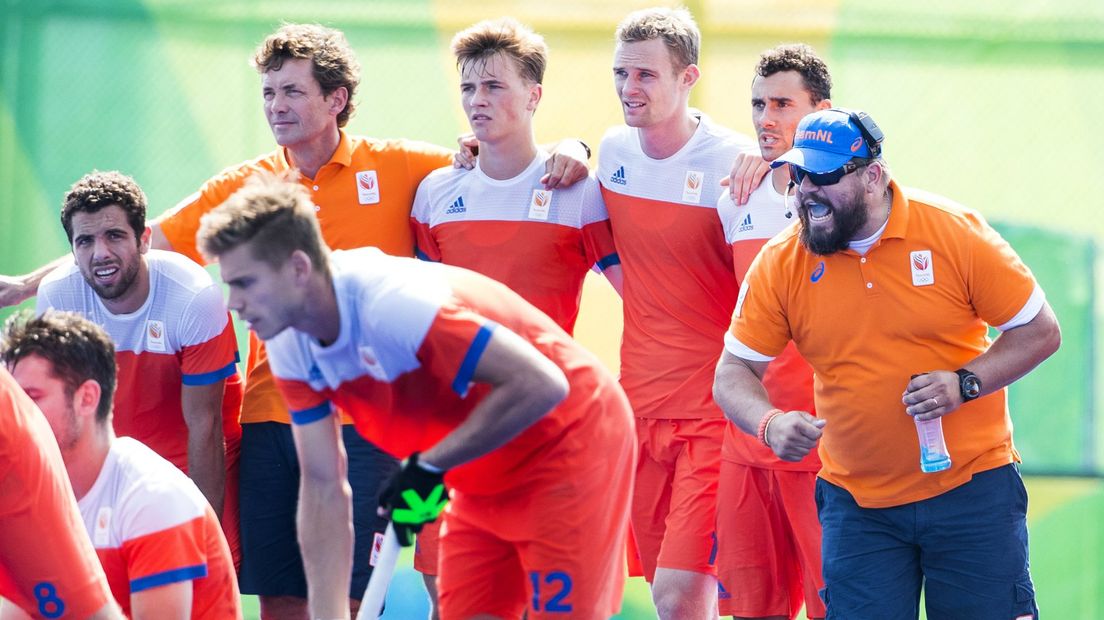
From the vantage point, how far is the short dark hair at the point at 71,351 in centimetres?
367

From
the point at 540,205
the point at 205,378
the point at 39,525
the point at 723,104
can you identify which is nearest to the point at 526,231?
the point at 540,205

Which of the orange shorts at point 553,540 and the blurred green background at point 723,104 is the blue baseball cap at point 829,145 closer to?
the orange shorts at point 553,540

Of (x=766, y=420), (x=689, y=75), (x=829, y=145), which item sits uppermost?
(x=689, y=75)

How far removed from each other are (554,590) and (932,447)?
1147mm

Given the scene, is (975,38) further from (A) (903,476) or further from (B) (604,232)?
(A) (903,476)

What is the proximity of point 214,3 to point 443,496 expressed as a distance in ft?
12.7

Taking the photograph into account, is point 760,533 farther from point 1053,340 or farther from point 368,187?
point 368,187

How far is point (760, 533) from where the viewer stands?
14.9 ft

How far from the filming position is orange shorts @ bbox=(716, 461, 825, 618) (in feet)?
14.8

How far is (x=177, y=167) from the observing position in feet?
21.0

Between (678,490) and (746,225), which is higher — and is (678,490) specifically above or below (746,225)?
below

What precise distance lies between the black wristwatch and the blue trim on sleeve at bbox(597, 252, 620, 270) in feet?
4.32

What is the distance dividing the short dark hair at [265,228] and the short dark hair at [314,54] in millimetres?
1894

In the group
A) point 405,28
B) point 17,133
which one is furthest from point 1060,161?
point 17,133
